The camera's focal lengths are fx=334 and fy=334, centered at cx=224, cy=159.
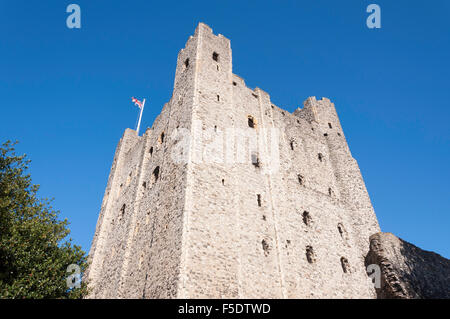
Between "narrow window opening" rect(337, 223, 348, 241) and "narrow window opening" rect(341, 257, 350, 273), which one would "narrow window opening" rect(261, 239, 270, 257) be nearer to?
"narrow window opening" rect(341, 257, 350, 273)

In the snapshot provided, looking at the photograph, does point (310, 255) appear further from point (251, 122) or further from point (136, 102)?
point (136, 102)

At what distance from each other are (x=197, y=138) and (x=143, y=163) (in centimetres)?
859

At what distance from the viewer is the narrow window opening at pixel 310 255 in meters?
19.4

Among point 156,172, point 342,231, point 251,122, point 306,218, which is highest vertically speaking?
point 251,122

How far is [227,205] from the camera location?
16.5m

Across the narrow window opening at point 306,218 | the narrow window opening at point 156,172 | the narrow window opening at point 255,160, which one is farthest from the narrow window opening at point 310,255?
the narrow window opening at point 156,172

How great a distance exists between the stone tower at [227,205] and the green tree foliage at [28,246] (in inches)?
144

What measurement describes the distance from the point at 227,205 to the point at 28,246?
909 centimetres

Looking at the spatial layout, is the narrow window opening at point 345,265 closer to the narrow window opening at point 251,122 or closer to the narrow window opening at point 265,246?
the narrow window opening at point 265,246

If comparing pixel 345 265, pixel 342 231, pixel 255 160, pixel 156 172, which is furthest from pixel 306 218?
pixel 156 172

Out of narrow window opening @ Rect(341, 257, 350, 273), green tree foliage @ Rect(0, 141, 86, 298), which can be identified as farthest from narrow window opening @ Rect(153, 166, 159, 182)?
narrow window opening @ Rect(341, 257, 350, 273)
